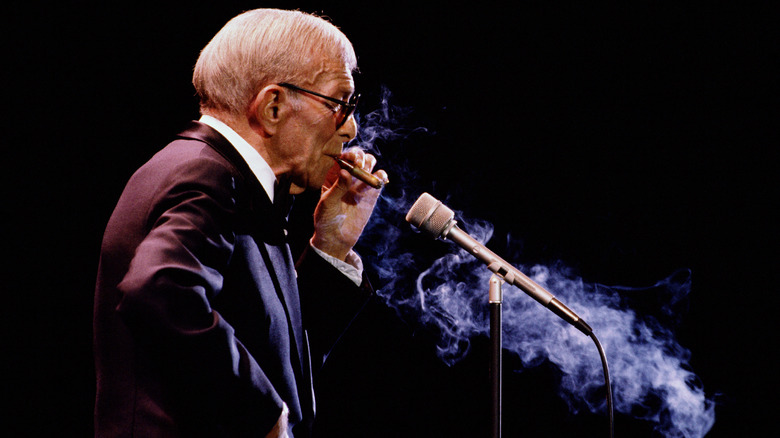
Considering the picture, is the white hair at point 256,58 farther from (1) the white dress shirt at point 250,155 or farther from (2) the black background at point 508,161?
(2) the black background at point 508,161

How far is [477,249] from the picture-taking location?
5.20ft

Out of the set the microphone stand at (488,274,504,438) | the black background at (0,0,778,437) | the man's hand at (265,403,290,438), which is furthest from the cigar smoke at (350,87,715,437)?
the man's hand at (265,403,290,438)

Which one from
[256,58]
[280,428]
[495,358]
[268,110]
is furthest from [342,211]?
[280,428]

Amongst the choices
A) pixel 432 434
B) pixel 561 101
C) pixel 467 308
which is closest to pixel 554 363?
pixel 467 308

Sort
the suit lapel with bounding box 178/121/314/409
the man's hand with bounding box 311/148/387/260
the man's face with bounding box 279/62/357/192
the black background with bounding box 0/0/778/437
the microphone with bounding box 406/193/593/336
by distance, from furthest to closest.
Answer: the black background with bounding box 0/0/778/437 → the man's hand with bounding box 311/148/387/260 → the man's face with bounding box 279/62/357/192 → the microphone with bounding box 406/193/593/336 → the suit lapel with bounding box 178/121/314/409

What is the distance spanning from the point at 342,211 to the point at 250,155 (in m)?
0.58

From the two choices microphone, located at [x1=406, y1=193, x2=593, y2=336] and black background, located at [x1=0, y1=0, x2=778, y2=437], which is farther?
black background, located at [x1=0, y1=0, x2=778, y2=437]

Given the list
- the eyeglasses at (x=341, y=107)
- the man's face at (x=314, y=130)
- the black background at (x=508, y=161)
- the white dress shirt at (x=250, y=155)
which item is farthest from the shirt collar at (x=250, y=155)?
the black background at (x=508, y=161)

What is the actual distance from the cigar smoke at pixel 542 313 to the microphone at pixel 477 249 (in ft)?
3.05

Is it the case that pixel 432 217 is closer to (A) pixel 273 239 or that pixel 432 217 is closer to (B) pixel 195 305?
(A) pixel 273 239

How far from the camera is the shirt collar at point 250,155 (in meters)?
1.58

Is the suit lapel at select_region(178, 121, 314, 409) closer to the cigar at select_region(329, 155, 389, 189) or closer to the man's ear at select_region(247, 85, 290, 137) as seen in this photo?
the man's ear at select_region(247, 85, 290, 137)

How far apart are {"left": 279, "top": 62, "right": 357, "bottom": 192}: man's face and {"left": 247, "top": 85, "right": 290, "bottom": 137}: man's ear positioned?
32 millimetres

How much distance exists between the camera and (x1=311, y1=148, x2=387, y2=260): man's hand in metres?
2.05
